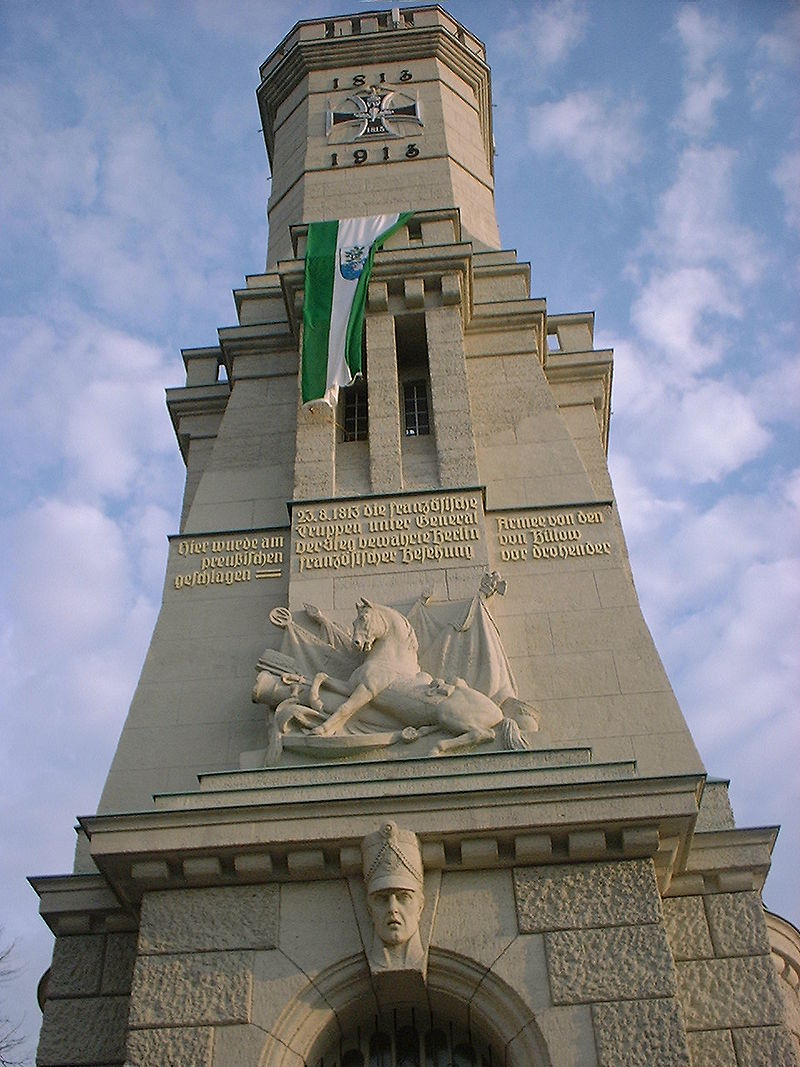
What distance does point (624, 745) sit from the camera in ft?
50.9

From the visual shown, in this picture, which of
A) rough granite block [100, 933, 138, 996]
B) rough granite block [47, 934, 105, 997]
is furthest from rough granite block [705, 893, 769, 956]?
rough granite block [47, 934, 105, 997]

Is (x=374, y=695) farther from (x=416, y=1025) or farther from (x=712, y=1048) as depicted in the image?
(x=712, y=1048)

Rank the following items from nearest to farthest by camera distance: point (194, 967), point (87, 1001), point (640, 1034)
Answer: point (640, 1034), point (194, 967), point (87, 1001)

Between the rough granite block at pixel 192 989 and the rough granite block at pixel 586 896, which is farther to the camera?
the rough granite block at pixel 586 896

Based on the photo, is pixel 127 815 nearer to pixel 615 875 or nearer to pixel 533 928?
pixel 533 928

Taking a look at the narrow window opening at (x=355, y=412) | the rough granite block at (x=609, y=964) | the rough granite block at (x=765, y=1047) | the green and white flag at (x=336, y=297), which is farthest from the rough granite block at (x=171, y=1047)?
the narrow window opening at (x=355, y=412)

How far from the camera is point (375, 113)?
97.2ft

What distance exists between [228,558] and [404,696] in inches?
204

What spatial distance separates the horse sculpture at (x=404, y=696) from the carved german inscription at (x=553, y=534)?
3.11 meters

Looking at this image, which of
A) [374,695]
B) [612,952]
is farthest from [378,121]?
[612,952]

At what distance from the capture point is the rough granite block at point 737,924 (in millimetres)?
13133

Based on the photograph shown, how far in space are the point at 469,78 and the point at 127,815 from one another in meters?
26.1

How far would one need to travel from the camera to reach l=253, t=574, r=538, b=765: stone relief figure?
14.6 meters

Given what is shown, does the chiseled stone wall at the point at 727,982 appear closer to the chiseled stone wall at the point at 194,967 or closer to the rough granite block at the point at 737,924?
the rough granite block at the point at 737,924
